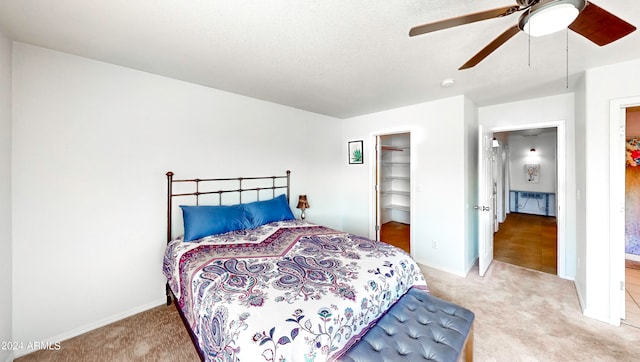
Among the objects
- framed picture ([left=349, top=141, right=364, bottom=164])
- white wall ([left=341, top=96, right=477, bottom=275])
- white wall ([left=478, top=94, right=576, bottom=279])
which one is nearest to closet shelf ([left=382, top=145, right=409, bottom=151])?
framed picture ([left=349, top=141, right=364, bottom=164])

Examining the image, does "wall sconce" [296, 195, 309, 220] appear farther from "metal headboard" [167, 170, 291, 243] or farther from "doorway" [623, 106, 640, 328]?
"doorway" [623, 106, 640, 328]

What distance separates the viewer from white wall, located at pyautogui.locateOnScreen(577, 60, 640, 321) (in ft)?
7.43

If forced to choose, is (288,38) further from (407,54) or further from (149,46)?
(149,46)

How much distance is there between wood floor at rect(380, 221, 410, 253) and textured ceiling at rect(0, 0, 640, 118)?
113 inches

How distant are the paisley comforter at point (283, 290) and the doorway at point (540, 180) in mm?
2381

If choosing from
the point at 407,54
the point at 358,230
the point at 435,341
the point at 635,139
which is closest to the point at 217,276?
the point at 435,341

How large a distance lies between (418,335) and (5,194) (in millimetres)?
3020

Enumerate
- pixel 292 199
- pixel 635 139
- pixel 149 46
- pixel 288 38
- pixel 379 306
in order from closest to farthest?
pixel 379 306 < pixel 288 38 < pixel 149 46 < pixel 635 139 < pixel 292 199

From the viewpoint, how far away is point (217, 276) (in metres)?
1.75

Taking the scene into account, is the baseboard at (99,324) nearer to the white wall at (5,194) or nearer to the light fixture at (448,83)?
the white wall at (5,194)

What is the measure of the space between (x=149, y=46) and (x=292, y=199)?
2.60 m

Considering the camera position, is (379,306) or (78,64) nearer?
(379,306)

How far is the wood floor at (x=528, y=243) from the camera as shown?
3.73 meters

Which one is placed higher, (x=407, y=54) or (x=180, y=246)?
(x=407, y=54)
